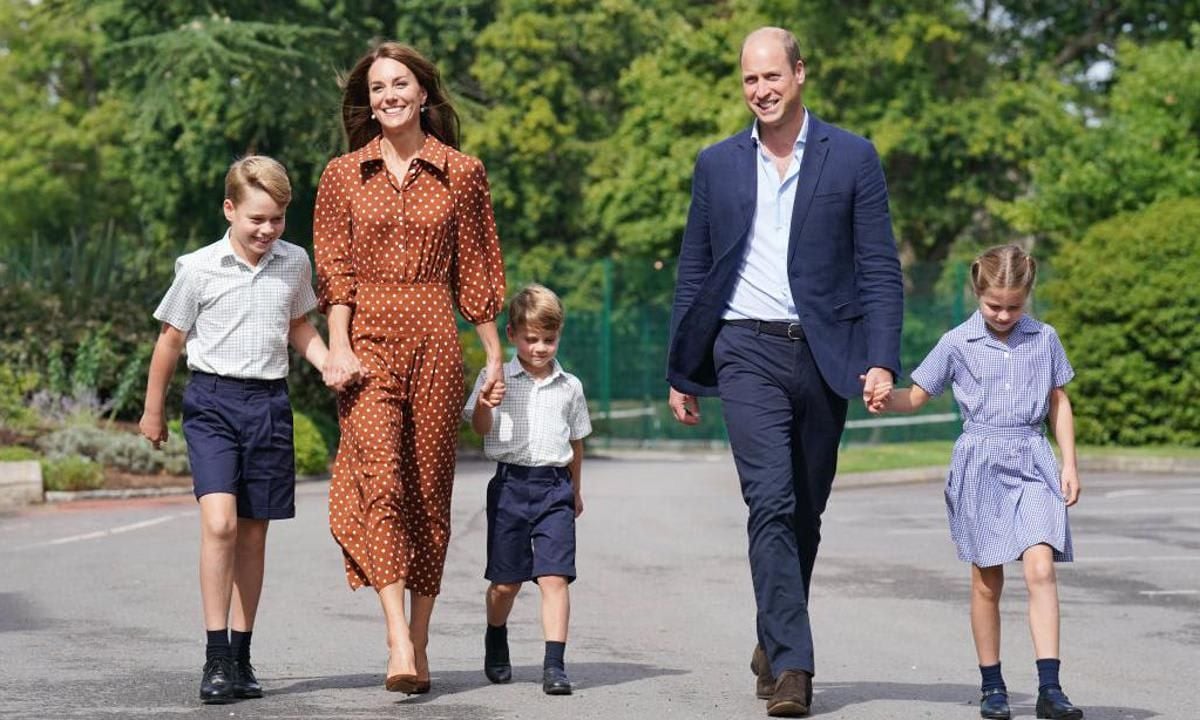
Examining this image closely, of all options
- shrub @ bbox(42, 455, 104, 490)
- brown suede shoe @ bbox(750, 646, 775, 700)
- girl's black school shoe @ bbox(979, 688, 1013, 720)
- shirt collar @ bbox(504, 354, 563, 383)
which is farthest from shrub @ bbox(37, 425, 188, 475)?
girl's black school shoe @ bbox(979, 688, 1013, 720)

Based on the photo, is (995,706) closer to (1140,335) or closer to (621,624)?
(621,624)

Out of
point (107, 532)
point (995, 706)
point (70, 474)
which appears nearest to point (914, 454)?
point (70, 474)

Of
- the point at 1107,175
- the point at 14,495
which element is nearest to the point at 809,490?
the point at 14,495

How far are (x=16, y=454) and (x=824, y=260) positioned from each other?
11.8 metres

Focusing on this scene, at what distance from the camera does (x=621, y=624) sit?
960 centimetres

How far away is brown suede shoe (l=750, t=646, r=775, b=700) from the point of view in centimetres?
694

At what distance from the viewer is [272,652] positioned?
328 inches

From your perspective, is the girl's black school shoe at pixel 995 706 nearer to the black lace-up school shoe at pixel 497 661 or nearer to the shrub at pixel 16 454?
the black lace-up school shoe at pixel 497 661

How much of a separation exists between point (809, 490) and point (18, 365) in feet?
49.6

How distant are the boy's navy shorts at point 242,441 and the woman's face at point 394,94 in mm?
921

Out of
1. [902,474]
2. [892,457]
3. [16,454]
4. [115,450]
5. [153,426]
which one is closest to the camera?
[153,426]

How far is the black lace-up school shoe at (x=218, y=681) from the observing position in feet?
22.2

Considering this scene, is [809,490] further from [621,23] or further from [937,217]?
[621,23]

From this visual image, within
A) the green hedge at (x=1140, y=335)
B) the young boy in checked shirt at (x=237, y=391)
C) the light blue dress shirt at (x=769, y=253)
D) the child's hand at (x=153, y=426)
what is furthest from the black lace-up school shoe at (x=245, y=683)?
the green hedge at (x=1140, y=335)
